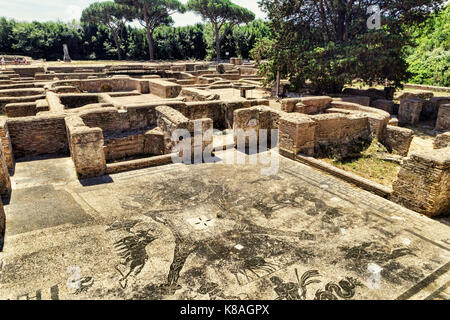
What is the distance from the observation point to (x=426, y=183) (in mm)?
5594

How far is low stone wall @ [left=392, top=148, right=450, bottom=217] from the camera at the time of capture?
213 inches

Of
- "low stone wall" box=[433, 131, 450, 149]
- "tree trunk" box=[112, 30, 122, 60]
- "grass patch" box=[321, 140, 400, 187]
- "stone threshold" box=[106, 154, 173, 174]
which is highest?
"tree trunk" box=[112, 30, 122, 60]

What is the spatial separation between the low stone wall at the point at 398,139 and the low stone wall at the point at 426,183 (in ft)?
13.8

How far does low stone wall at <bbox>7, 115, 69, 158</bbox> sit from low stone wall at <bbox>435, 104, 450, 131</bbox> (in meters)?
14.8

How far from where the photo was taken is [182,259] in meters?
4.38

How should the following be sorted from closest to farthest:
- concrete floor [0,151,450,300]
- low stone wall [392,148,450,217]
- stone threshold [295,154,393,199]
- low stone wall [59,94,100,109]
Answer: concrete floor [0,151,450,300], low stone wall [392,148,450,217], stone threshold [295,154,393,199], low stone wall [59,94,100,109]

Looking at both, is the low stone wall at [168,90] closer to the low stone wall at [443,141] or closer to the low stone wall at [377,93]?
the low stone wall at [377,93]

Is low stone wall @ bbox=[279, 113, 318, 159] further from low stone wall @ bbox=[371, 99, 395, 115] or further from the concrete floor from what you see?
low stone wall @ bbox=[371, 99, 395, 115]

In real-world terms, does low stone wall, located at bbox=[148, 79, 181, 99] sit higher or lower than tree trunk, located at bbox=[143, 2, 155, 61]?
lower

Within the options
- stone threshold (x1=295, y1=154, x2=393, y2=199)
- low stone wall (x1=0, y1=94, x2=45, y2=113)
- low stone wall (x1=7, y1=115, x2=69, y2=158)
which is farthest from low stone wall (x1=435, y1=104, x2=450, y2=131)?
low stone wall (x1=0, y1=94, x2=45, y2=113)

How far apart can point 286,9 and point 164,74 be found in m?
10.8

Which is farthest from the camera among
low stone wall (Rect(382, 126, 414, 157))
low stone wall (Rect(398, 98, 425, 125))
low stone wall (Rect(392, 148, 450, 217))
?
low stone wall (Rect(398, 98, 425, 125))

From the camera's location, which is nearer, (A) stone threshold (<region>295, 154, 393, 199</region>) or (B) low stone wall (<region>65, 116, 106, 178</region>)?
(A) stone threshold (<region>295, 154, 393, 199</region>)

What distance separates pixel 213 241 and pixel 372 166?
585cm
